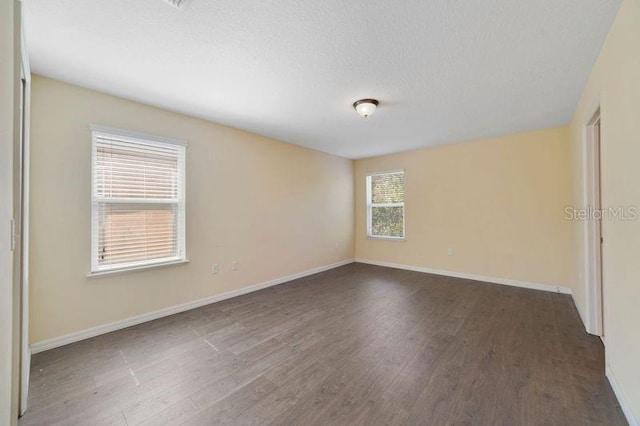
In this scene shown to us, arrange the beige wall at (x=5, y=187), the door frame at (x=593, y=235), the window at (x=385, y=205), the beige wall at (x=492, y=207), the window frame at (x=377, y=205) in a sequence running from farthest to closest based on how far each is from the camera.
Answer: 1. the window at (x=385, y=205)
2. the window frame at (x=377, y=205)
3. the beige wall at (x=492, y=207)
4. the door frame at (x=593, y=235)
5. the beige wall at (x=5, y=187)

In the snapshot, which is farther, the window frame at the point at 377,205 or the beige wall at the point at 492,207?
the window frame at the point at 377,205

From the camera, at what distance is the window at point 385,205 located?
17.9 feet

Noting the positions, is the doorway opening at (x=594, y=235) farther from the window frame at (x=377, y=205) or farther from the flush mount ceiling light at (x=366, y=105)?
the window frame at (x=377, y=205)

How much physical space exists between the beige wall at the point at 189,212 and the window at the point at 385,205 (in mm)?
813

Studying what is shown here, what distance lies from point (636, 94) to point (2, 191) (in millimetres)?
3028

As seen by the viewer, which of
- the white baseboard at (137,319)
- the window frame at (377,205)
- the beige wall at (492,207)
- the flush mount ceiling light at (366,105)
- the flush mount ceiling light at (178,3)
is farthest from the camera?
the window frame at (377,205)

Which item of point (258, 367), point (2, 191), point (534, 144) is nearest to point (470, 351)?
point (258, 367)

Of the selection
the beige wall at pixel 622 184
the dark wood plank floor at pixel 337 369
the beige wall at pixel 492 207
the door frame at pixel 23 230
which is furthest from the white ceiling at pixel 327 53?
the dark wood plank floor at pixel 337 369

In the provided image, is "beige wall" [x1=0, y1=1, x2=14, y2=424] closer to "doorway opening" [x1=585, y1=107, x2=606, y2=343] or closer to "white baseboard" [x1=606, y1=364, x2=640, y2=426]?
"white baseboard" [x1=606, y1=364, x2=640, y2=426]

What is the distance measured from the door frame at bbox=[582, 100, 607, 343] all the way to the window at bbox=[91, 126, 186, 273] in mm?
4363

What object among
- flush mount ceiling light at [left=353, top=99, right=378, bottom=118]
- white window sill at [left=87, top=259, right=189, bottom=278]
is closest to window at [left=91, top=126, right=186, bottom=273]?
white window sill at [left=87, top=259, right=189, bottom=278]

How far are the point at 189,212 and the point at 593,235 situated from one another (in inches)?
173

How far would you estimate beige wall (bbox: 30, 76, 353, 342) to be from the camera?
7.63 feet

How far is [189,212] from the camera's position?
3.25 meters
